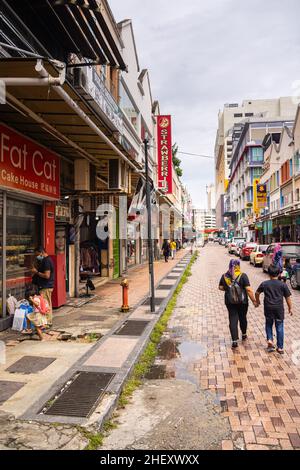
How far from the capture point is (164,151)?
2972cm

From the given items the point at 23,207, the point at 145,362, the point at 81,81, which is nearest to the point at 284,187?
the point at 23,207

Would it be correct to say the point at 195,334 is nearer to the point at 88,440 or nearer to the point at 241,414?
the point at 241,414

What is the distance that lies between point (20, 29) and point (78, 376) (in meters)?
6.49

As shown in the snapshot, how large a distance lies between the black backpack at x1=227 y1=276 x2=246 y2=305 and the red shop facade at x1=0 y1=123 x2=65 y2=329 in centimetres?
466

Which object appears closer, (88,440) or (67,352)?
(88,440)

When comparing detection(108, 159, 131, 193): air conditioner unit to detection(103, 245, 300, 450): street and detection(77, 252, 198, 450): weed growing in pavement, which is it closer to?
detection(77, 252, 198, 450): weed growing in pavement

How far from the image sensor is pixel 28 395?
16.4ft

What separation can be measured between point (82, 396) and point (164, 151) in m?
26.2

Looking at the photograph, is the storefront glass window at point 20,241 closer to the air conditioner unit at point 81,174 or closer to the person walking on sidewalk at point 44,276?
the person walking on sidewalk at point 44,276

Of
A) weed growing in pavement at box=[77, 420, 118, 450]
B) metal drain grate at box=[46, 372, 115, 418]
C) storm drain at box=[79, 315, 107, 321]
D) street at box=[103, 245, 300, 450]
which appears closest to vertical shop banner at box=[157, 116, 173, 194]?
storm drain at box=[79, 315, 107, 321]

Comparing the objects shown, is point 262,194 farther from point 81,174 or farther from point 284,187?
point 81,174

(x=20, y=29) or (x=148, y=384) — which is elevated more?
(x=20, y=29)

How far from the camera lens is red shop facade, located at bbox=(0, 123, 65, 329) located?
27.4 ft

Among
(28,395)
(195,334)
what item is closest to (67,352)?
(28,395)
